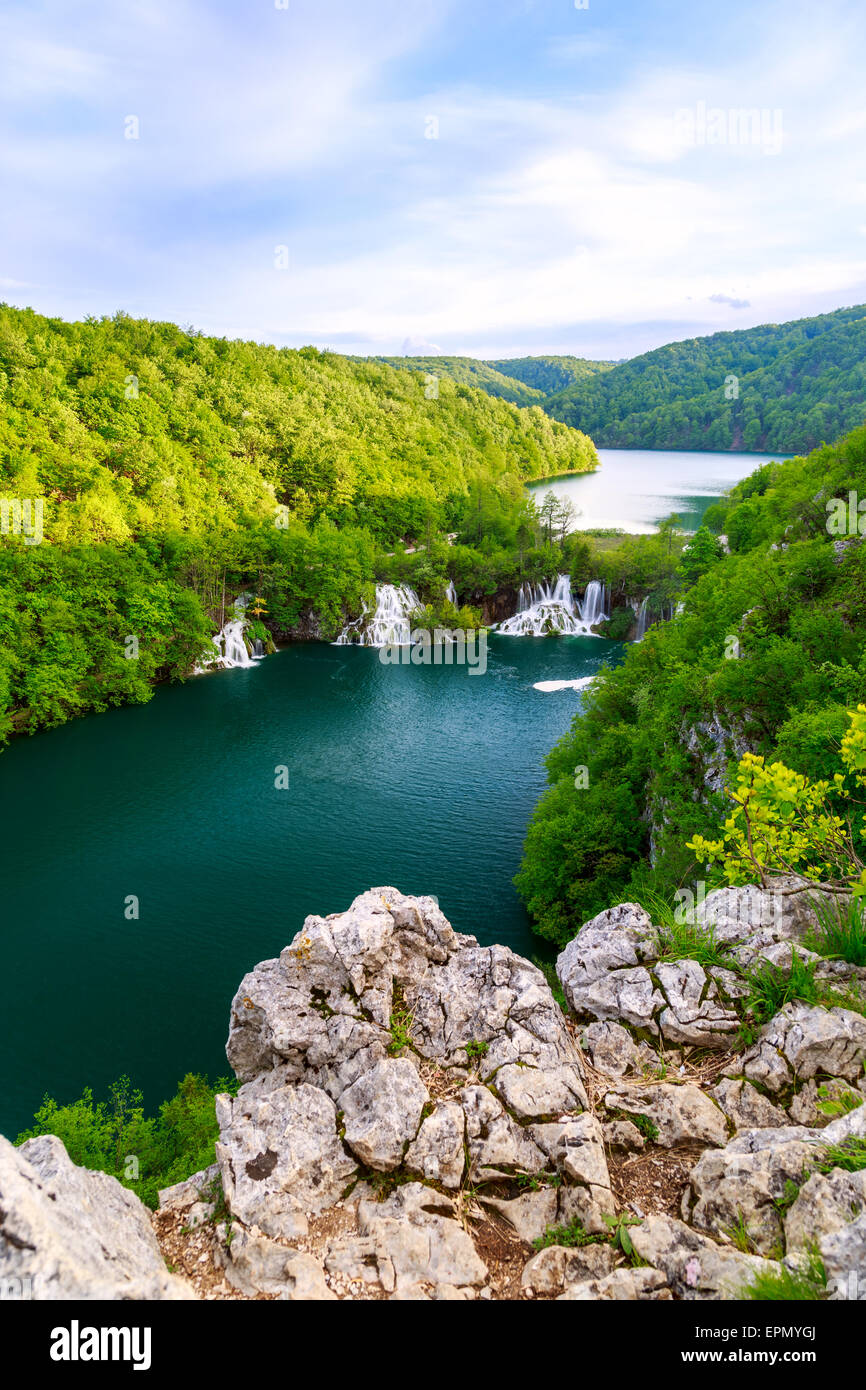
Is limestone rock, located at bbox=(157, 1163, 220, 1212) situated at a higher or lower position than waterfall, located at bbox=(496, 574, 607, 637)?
lower

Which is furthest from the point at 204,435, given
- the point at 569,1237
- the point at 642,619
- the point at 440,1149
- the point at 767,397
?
the point at 767,397

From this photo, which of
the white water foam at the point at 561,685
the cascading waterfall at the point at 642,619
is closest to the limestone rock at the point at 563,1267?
the white water foam at the point at 561,685

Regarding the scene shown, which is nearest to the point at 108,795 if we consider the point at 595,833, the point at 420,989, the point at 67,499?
the point at 595,833

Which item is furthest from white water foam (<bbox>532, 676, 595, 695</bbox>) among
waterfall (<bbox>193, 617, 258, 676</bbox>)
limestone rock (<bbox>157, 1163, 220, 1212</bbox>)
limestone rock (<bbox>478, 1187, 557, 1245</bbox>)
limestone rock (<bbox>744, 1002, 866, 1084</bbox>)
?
limestone rock (<bbox>478, 1187, 557, 1245</bbox>)

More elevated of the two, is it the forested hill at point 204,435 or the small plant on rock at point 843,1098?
the forested hill at point 204,435

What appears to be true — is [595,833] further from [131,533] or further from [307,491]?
[307,491]

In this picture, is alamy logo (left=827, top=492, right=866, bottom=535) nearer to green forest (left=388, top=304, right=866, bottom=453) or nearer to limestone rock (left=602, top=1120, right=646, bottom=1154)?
limestone rock (left=602, top=1120, right=646, bottom=1154)
